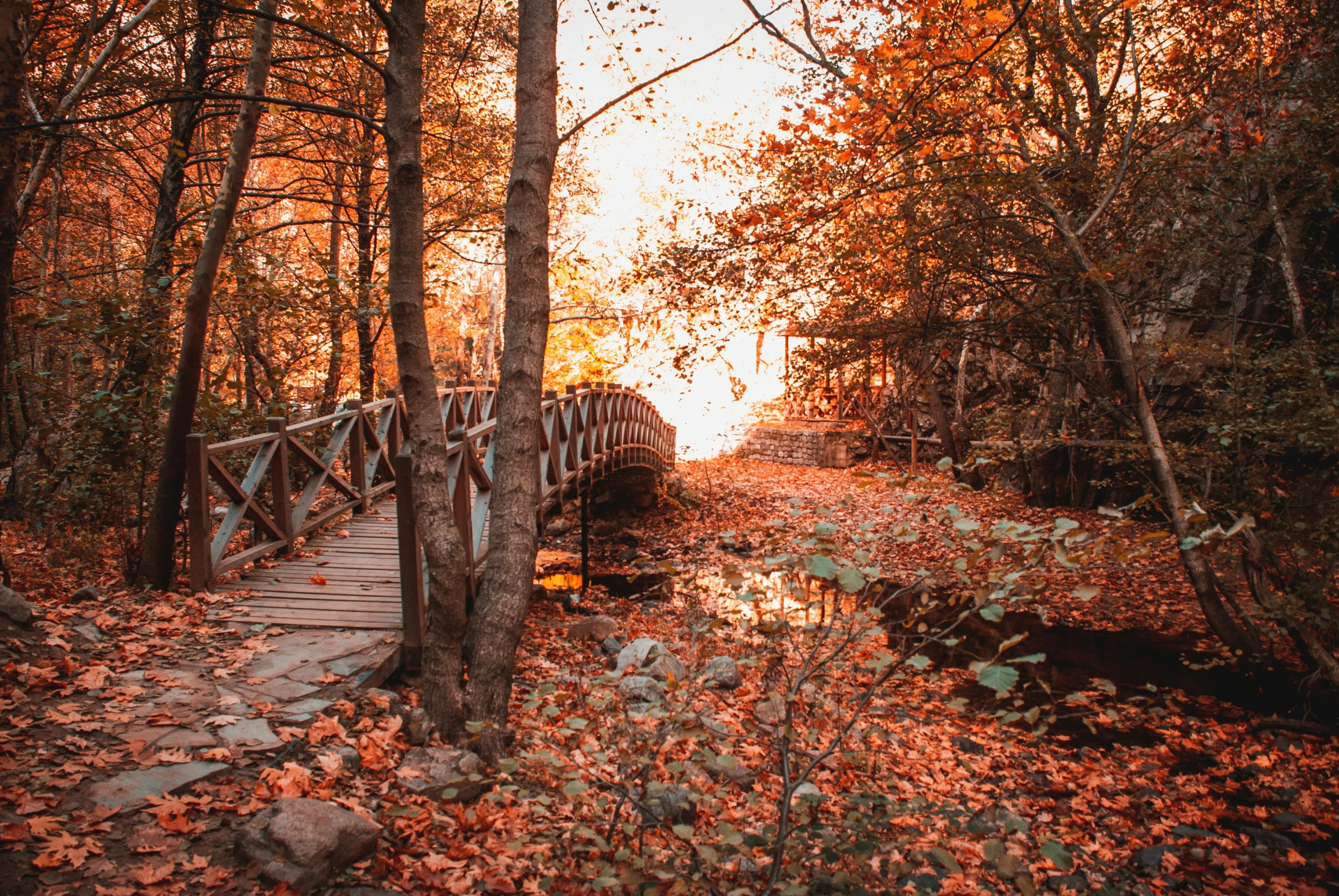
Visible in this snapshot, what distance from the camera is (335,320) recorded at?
25.9 ft

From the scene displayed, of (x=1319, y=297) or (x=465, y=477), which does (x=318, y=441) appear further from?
(x=1319, y=297)

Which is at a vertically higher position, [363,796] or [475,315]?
[475,315]

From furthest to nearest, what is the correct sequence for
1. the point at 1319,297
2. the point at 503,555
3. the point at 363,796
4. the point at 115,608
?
the point at 1319,297
the point at 115,608
the point at 503,555
the point at 363,796

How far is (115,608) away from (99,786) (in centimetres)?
225

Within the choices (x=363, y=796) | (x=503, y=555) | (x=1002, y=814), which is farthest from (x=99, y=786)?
(x=1002, y=814)

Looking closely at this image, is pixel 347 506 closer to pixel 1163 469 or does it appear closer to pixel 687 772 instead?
pixel 687 772

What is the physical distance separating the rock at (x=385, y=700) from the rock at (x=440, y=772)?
314 millimetres

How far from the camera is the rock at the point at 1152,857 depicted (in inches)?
158

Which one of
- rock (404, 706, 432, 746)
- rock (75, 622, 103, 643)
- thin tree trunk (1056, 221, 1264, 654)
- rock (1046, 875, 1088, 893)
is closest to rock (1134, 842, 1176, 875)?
rock (1046, 875, 1088, 893)

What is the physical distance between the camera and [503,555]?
412 cm

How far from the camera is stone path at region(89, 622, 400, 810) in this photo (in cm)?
278

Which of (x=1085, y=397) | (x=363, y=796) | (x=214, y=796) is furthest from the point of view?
(x=1085, y=397)

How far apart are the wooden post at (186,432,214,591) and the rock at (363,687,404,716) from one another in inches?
74.8

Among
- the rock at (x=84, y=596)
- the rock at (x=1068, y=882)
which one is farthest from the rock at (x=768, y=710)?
the rock at (x=84, y=596)
